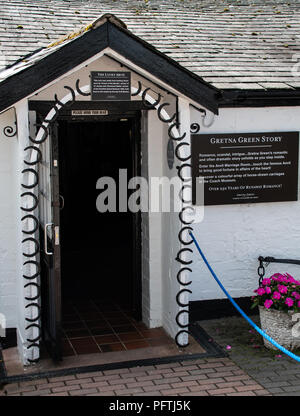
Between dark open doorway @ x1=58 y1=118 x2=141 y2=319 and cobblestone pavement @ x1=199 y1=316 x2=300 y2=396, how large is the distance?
266cm

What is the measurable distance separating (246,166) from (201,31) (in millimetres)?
2737

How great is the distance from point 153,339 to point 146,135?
8.02 ft

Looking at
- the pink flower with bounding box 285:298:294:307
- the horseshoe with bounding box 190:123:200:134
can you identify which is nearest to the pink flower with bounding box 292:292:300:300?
the pink flower with bounding box 285:298:294:307

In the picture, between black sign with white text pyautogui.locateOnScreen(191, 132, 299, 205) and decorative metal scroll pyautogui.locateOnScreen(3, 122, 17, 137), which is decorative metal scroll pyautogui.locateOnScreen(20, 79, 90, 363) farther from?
black sign with white text pyautogui.locateOnScreen(191, 132, 299, 205)

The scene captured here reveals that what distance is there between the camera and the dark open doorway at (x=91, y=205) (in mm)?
10750

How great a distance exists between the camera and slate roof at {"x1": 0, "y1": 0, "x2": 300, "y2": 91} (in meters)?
7.90

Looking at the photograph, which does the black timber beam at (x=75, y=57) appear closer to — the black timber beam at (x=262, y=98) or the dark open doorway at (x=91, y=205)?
the black timber beam at (x=262, y=98)

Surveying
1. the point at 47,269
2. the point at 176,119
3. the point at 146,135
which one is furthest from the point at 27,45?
the point at 47,269

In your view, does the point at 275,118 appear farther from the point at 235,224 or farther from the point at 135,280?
the point at 135,280

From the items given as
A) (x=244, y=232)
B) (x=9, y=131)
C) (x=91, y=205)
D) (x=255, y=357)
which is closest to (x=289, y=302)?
(x=255, y=357)

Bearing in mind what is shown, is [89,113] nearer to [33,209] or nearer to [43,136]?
[43,136]

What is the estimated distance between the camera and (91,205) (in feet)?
43.4

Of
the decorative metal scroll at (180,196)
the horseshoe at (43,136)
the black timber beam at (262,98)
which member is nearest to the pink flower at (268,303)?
the decorative metal scroll at (180,196)

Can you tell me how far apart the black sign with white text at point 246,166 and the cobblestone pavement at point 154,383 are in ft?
7.29
